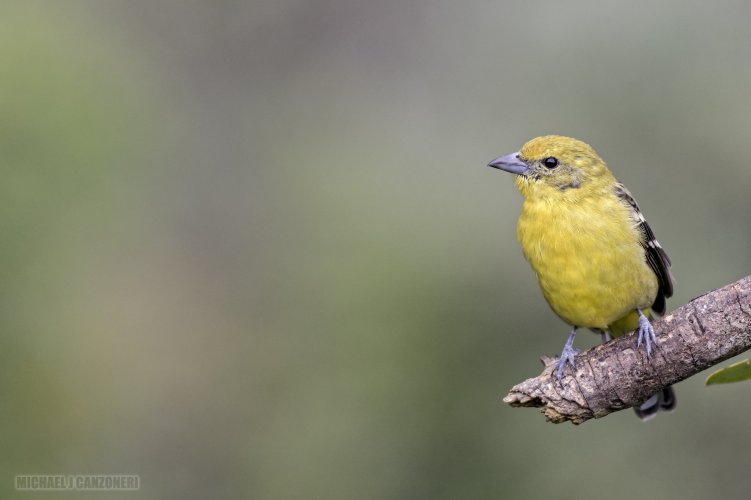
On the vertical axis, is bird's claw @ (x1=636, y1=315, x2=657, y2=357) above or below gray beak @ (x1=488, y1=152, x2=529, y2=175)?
below

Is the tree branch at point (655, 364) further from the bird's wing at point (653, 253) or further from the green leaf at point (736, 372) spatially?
the bird's wing at point (653, 253)

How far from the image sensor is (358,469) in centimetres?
713

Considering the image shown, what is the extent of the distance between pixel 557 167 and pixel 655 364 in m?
1.74

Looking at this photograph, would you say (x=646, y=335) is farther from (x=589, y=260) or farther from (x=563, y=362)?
(x=589, y=260)

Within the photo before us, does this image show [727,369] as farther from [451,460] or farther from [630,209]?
[451,460]

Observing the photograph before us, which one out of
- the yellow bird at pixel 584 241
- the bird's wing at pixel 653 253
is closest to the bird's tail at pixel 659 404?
the yellow bird at pixel 584 241

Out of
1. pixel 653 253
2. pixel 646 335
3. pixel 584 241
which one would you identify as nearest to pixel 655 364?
pixel 646 335

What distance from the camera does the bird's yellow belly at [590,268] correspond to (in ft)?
17.9

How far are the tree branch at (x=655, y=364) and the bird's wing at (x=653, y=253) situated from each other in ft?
3.81

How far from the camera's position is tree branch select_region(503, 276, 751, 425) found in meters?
4.29

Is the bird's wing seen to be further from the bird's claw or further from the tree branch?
the tree branch

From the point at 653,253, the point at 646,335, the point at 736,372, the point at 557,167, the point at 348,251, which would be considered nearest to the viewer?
the point at 736,372

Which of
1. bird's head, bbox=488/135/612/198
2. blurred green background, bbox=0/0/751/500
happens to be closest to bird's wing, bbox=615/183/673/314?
bird's head, bbox=488/135/612/198

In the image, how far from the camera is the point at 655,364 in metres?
4.46
